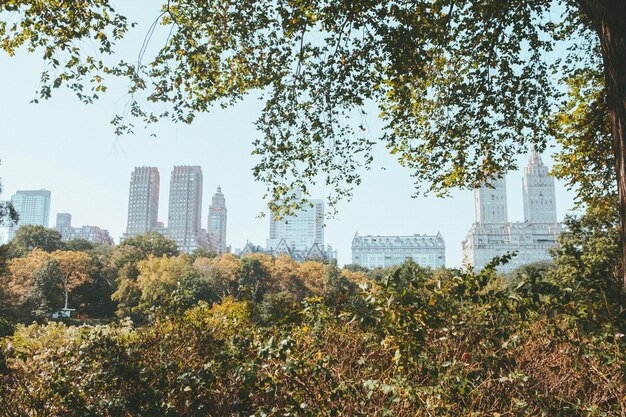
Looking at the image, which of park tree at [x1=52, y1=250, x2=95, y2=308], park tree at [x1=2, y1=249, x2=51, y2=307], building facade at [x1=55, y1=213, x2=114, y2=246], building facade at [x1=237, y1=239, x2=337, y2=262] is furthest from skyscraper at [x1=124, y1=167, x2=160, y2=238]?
park tree at [x1=2, y1=249, x2=51, y2=307]

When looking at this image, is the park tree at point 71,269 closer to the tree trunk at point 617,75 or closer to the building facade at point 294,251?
the tree trunk at point 617,75

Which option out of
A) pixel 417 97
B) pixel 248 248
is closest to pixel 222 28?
pixel 417 97

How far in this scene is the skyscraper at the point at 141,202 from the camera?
157 metres

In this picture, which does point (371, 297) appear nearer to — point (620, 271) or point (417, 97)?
point (620, 271)

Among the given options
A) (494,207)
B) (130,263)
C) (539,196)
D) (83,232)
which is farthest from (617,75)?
(83,232)

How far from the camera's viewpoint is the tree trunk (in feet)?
8.89

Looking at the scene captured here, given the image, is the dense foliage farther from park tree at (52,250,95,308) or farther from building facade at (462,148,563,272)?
building facade at (462,148,563,272)

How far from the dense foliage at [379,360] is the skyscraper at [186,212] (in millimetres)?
159018

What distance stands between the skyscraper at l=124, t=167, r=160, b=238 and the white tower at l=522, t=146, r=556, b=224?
428 feet

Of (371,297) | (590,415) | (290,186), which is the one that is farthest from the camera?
(290,186)

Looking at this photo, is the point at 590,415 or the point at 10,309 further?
the point at 10,309

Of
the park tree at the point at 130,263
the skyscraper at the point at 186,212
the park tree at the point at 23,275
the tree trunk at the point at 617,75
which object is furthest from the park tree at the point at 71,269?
the skyscraper at the point at 186,212

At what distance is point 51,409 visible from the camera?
2469mm

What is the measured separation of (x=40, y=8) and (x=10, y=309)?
101 feet
